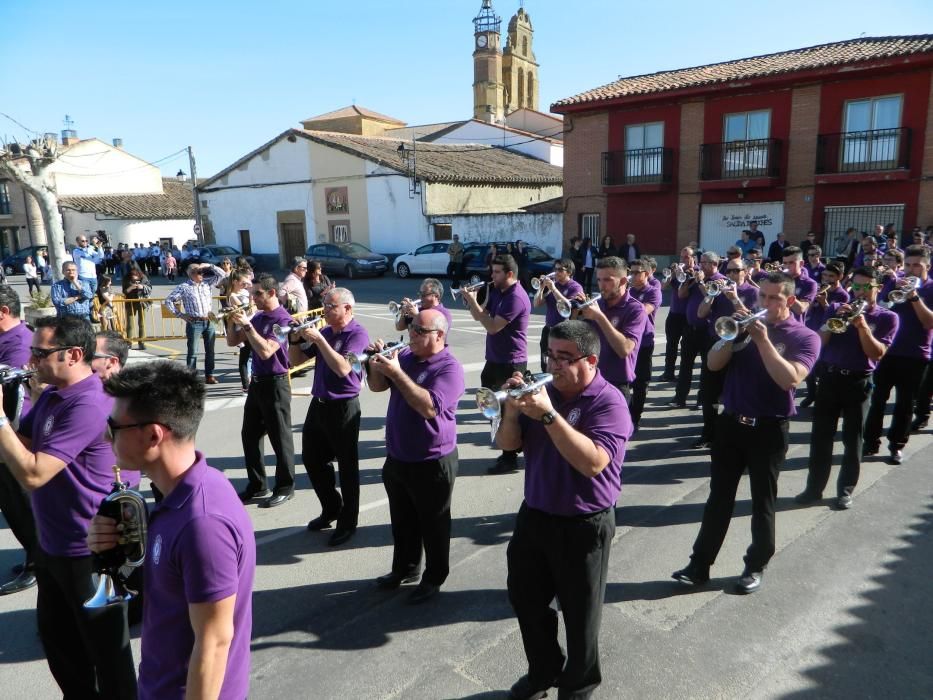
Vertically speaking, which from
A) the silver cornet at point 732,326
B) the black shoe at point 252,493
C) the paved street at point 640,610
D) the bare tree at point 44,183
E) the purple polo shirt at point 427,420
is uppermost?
the bare tree at point 44,183

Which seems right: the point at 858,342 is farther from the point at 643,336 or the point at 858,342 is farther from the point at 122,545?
the point at 122,545

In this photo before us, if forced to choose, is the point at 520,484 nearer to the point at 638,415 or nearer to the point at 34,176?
the point at 638,415

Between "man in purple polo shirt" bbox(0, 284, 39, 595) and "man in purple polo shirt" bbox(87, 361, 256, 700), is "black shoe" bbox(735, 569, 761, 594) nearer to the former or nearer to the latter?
"man in purple polo shirt" bbox(87, 361, 256, 700)

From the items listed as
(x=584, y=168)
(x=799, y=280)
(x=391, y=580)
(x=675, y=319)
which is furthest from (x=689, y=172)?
(x=391, y=580)

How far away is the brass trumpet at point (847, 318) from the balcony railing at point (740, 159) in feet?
59.2

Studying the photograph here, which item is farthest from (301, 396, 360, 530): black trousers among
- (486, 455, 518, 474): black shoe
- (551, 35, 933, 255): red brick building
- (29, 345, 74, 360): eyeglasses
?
(551, 35, 933, 255): red brick building

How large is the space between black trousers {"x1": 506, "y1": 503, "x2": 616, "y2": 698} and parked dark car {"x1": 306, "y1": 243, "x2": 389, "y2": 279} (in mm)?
24695

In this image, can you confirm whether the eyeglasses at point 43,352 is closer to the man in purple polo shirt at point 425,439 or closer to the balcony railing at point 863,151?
the man in purple polo shirt at point 425,439

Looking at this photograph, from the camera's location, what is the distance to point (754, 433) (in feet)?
13.6

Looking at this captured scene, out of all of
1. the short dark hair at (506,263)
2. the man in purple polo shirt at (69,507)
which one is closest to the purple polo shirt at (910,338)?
the short dark hair at (506,263)

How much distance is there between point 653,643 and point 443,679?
1177 mm

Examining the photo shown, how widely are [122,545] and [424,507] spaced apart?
2.13 metres

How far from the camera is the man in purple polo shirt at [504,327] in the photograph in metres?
6.32

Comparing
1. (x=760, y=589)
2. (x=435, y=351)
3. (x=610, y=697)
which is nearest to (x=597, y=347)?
(x=435, y=351)
